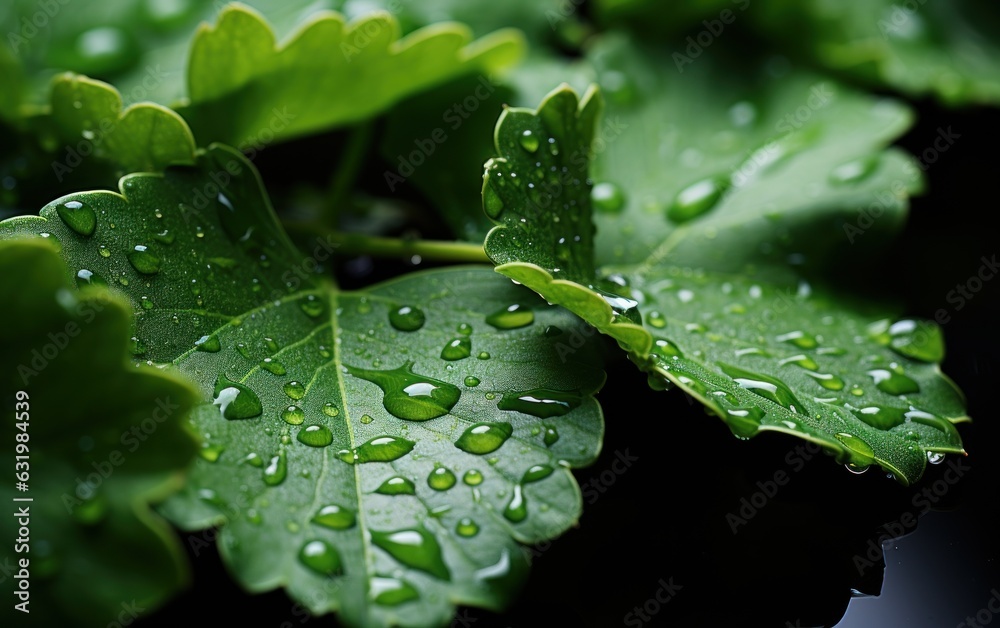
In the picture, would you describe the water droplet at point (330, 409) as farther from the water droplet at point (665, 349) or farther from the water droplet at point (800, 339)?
the water droplet at point (800, 339)

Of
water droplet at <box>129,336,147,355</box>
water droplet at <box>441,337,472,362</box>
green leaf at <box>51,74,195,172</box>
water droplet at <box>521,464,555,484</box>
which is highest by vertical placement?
green leaf at <box>51,74,195,172</box>

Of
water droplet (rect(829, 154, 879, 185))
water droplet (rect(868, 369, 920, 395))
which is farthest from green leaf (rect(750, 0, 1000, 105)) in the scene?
water droplet (rect(868, 369, 920, 395))

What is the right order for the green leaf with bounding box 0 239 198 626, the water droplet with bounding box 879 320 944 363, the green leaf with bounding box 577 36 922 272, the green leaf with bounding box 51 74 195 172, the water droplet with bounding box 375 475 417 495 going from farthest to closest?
the green leaf with bounding box 577 36 922 272 → the water droplet with bounding box 879 320 944 363 → the green leaf with bounding box 51 74 195 172 → the water droplet with bounding box 375 475 417 495 → the green leaf with bounding box 0 239 198 626

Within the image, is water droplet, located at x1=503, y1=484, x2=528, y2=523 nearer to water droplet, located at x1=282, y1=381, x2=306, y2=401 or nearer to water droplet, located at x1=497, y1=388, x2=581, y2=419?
water droplet, located at x1=497, y1=388, x2=581, y2=419

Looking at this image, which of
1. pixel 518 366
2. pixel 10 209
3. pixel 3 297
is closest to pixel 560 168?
pixel 518 366

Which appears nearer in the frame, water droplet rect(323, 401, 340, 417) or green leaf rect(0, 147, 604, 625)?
green leaf rect(0, 147, 604, 625)

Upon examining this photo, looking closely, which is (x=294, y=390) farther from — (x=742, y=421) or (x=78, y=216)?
(x=742, y=421)

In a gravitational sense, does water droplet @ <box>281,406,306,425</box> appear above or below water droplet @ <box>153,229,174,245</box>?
below

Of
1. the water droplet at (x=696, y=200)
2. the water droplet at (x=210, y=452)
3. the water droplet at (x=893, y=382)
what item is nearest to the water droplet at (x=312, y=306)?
the water droplet at (x=210, y=452)
